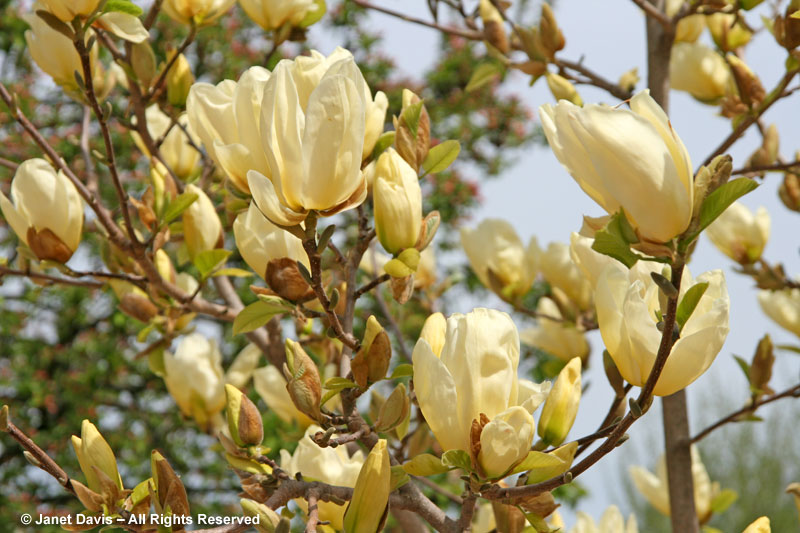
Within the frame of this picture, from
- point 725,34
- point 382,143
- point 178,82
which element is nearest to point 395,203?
point 382,143

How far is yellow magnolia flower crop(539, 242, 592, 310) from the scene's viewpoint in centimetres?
122

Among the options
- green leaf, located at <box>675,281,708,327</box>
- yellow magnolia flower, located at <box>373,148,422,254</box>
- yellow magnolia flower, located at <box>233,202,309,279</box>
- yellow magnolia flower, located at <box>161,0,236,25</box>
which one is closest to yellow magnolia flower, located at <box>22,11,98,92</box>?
yellow magnolia flower, located at <box>161,0,236,25</box>

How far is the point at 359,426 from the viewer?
648mm

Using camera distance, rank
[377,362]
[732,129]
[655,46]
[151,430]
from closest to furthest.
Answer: [377,362]
[732,129]
[655,46]
[151,430]

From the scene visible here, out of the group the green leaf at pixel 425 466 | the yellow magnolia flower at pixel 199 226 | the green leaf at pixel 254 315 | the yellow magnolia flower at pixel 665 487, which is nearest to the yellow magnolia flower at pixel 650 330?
the green leaf at pixel 425 466

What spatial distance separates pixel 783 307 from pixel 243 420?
3.21 ft

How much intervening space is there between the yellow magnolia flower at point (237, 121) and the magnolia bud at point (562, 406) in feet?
0.83

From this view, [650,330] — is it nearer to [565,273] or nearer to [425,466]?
[425,466]

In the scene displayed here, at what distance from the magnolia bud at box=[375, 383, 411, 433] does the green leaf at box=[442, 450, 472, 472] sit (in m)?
0.08

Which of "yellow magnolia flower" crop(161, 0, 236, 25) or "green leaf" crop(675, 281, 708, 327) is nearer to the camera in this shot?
"green leaf" crop(675, 281, 708, 327)

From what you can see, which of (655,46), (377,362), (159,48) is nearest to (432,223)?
(377,362)

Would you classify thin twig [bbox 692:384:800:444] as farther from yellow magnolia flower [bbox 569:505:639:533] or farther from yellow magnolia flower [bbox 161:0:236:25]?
yellow magnolia flower [bbox 161:0:236:25]

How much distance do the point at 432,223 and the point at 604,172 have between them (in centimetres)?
20

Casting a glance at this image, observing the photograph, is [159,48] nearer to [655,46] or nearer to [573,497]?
[573,497]
